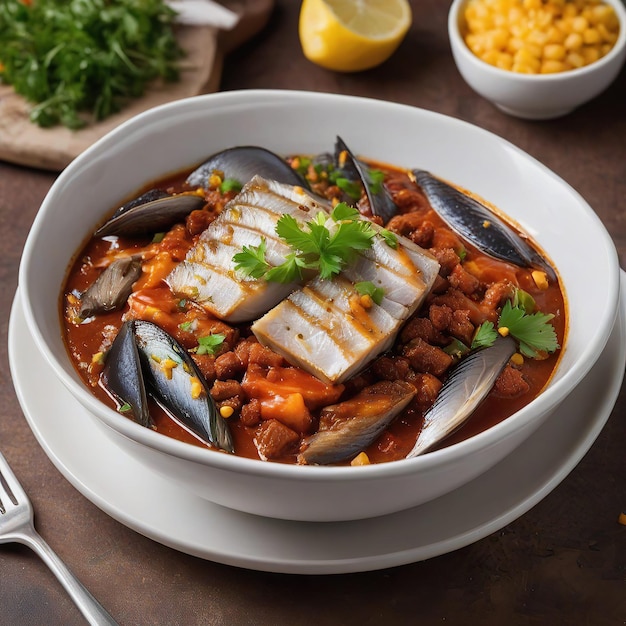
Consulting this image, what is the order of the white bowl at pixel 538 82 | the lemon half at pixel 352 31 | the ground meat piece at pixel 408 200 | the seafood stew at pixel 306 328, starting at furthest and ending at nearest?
the lemon half at pixel 352 31
the white bowl at pixel 538 82
the ground meat piece at pixel 408 200
the seafood stew at pixel 306 328

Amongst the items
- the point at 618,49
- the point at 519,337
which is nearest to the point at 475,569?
the point at 519,337

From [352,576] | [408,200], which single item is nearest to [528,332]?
[408,200]

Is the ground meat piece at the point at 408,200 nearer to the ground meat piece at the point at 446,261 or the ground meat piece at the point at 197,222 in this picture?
the ground meat piece at the point at 446,261

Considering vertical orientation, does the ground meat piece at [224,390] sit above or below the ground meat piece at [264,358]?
below

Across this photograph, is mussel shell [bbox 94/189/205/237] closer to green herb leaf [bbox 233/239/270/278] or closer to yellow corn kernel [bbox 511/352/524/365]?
green herb leaf [bbox 233/239/270/278]

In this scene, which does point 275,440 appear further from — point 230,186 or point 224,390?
point 230,186

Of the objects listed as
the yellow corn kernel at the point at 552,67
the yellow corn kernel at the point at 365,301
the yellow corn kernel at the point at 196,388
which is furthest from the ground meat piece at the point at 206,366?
the yellow corn kernel at the point at 552,67
